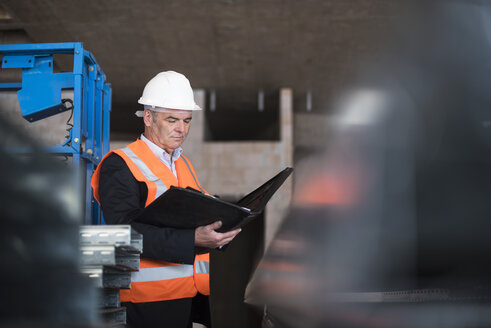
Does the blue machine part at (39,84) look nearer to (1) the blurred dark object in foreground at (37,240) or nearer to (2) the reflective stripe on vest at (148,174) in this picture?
(2) the reflective stripe on vest at (148,174)

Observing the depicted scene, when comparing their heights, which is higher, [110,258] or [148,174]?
[148,174]

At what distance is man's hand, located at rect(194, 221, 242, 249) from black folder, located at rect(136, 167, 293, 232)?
0.02 meters

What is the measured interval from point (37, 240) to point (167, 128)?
1537 millimetres

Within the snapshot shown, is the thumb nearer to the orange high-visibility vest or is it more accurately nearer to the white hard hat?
the orange high-visibility vest

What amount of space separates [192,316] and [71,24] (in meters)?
8.21

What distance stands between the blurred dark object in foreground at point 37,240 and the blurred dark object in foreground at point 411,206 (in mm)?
1368

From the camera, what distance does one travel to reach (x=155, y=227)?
6.71 ft

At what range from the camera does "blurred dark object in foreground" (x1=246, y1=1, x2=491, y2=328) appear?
2.59 meters

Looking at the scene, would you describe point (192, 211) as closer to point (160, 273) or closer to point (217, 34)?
point (160, 273)

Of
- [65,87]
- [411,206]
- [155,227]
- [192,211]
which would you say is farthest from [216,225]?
[65,87]

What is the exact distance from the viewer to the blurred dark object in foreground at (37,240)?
3.10 feet

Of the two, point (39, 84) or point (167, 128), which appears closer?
point (167, 128)

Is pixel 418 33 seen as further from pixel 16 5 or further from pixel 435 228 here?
pixel 16 5

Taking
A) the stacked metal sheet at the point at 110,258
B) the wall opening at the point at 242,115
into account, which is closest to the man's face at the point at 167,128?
the stacked metal sheet at the point at 110,258
